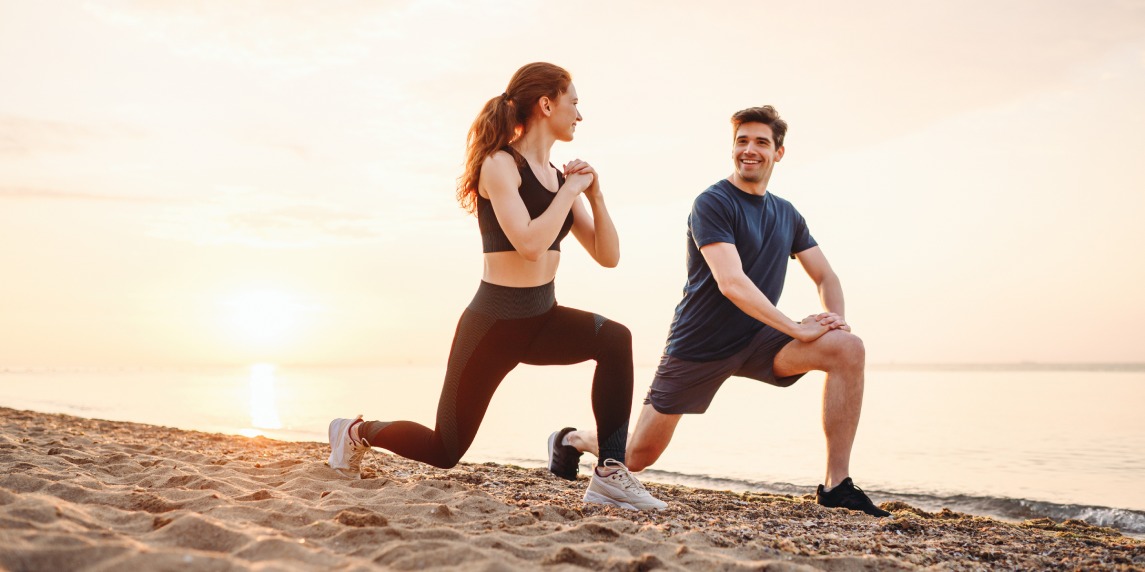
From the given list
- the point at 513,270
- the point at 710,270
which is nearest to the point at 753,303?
the point at 710,270

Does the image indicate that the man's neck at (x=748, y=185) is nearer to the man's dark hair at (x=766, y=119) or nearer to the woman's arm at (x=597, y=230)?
the man's dark hair at (x=766, y=119)

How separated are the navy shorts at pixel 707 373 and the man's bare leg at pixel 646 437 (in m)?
0.05

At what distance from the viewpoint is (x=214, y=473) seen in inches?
160

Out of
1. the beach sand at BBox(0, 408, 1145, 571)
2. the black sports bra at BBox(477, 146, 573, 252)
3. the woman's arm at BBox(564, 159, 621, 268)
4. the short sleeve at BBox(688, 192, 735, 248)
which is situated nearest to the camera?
the beach sand at BBox(0, 408, 1145, 571)

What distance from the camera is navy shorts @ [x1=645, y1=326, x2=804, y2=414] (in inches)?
173

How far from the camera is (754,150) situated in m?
4.57

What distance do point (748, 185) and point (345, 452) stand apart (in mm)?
2646

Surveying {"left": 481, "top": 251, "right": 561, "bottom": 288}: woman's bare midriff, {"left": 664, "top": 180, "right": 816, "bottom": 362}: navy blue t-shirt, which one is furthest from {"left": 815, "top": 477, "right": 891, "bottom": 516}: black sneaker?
{"left": 481, "top": 251, "right": 561, "bottom": 288}: woman's bare midriff

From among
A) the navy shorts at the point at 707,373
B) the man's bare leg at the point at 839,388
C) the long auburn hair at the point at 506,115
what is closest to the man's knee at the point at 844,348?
the man's bare leg at the point at 839,388

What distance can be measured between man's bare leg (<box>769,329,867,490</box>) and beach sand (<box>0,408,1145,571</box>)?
28 centimetres

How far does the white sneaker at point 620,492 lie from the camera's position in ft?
11.7

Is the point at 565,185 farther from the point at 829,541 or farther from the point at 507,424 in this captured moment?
the point at 507,424

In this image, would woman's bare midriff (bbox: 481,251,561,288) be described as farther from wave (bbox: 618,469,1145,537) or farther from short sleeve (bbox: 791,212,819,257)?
wave (bbox: 618,469,1145,537)

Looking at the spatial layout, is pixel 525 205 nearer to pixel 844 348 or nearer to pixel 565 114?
pixel 565 114
